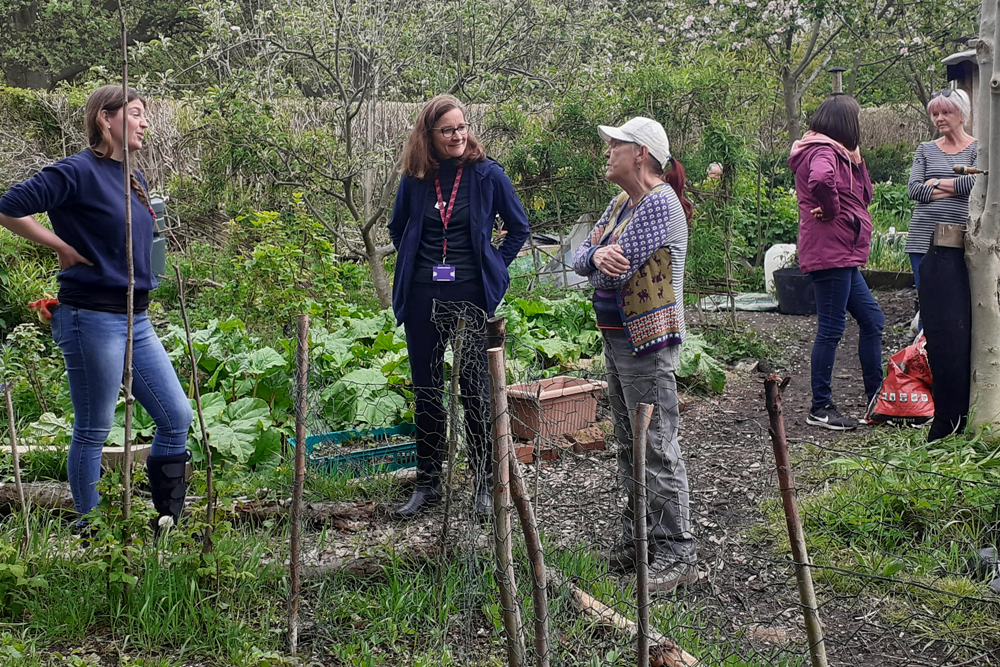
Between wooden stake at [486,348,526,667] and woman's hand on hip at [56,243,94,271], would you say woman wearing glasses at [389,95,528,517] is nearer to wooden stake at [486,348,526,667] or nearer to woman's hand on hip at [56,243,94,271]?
woman's hand on hip at [56,243,94,271]

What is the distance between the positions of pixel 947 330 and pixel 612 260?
1.95 metres

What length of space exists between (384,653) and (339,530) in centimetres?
93

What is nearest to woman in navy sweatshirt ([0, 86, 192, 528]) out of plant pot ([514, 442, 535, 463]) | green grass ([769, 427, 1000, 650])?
plant pot ([514, 442, 535, 463])

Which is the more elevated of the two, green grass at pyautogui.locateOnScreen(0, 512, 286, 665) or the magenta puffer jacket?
the magenta puffer jacket

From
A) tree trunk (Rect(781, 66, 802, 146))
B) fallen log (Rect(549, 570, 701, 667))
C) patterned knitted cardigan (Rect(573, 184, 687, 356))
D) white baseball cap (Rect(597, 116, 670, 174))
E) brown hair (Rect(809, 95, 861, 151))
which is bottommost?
fallen log (Rect(549, 570, 701, 667))

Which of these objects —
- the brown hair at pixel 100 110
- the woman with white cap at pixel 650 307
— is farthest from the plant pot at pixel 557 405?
the brown hair at pixel 100 110

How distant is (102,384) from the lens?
3295mm

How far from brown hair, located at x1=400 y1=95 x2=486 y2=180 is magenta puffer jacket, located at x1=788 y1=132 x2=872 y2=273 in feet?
7.49

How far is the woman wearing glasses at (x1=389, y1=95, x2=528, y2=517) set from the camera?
385 centimetres

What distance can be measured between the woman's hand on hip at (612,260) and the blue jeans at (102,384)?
1727mm

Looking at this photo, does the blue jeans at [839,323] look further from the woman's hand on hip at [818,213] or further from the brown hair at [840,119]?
the brown hair at [840,119]

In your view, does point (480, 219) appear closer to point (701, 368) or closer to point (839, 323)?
point (839, 323)

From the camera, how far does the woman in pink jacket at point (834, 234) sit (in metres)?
5.11

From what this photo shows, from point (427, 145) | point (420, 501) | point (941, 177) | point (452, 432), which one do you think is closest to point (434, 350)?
point (420, 501)
